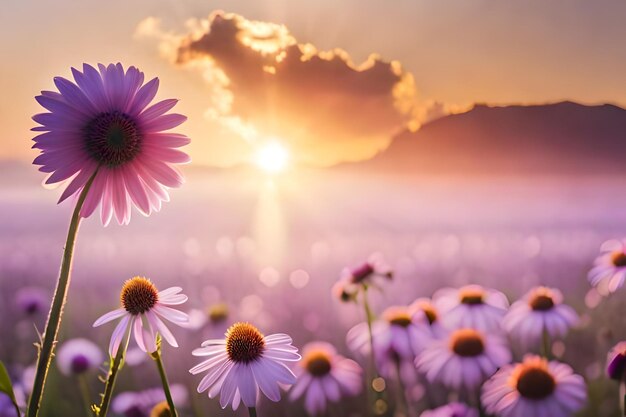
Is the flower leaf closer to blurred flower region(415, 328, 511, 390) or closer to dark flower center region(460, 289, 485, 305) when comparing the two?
blurred flower region(415, 328, 511, 390)

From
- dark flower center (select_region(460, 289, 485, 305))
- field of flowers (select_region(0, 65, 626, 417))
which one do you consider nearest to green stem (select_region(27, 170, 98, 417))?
field of flowers (select_region(0, 65, 626, 417))

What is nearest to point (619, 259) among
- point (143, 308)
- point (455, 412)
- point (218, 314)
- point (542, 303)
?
point (542, 303)

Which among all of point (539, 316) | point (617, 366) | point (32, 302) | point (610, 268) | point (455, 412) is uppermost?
point (32, 302)

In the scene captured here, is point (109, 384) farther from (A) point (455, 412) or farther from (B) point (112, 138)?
(A) point (455, 412)

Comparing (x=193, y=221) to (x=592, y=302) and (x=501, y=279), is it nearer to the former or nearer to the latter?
(x=501, y=279)

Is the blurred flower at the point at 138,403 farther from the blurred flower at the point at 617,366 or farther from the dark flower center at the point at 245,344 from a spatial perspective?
the blurred flower at the point at 617,366
